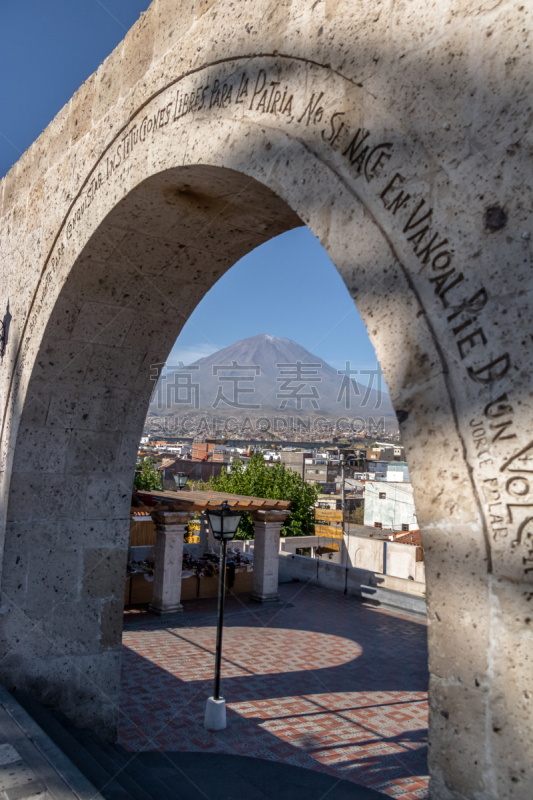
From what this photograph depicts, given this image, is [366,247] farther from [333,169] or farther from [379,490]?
[379,490]

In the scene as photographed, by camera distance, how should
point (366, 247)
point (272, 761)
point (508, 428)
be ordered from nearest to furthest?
point (508, 428) → point (366, 247) → point (272, 761)

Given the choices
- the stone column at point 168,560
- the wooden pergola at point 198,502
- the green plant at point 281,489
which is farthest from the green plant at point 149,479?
the stone column at point 168,560

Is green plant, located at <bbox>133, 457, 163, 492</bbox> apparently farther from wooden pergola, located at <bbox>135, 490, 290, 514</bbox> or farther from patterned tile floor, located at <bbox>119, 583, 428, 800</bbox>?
patterned tile floor, located at <bbox>119, 583, 428, 800</bbox>

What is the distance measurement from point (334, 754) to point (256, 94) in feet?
16.3

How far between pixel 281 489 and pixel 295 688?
57.3 ft

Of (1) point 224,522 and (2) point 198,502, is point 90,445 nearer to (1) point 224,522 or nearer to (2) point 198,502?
(1) point 224,522

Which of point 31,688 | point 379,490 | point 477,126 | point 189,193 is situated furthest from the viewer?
point 379,490

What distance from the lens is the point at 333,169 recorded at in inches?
58.4

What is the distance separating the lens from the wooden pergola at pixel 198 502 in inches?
387

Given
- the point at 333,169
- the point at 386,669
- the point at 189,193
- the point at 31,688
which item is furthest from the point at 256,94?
the point at 386,669

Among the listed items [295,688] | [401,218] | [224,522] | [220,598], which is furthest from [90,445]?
[295,688]

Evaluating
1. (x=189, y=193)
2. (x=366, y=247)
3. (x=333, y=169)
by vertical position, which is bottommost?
(x=366, y=247)

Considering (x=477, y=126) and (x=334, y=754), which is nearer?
(x=477, y=126)

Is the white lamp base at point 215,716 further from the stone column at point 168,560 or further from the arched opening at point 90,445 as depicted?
the stone column at point 168,560
